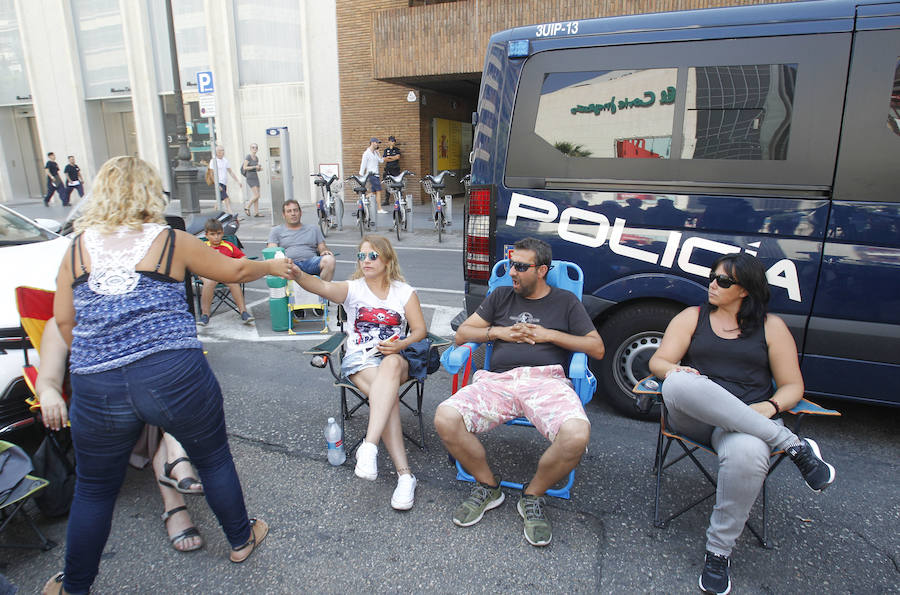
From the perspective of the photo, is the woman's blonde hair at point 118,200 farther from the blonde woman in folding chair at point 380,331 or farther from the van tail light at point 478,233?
the van tail light at point 478,233

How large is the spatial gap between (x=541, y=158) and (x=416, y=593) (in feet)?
9.06

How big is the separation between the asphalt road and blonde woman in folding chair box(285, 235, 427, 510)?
34cm

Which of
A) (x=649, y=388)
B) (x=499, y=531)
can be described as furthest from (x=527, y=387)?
(x=499, y=531)

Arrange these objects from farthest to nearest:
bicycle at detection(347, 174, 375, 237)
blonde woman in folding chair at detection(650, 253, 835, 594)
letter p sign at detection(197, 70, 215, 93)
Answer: letter p sign at detection(197, 70, 215, 93)
bicycle at detection(347, 174, 375, 237)
blonde woman in folding chair at detection(650, 253, 835, 594)

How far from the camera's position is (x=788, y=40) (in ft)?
10.7

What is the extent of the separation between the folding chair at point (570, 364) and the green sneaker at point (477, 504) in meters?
0.13

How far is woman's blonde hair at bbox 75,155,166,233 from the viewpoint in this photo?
2141mm

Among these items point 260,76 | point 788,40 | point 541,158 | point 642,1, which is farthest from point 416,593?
point 260,76

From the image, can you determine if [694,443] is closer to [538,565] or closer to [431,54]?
[538,565]

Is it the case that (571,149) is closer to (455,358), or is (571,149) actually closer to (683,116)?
(683,116)

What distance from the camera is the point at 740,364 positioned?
289 cm

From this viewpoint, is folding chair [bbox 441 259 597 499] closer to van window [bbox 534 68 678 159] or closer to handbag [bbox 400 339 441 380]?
handbag [bbox 400 339 441 380]

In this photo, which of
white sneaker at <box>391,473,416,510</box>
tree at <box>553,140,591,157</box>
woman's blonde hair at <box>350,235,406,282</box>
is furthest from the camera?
tree at <box>553,140,591,157</box>

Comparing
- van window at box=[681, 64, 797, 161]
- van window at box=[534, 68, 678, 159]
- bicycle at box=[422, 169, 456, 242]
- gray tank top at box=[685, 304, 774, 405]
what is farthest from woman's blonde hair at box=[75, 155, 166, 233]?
bicycle at box=[422, 169, 456, 242]
